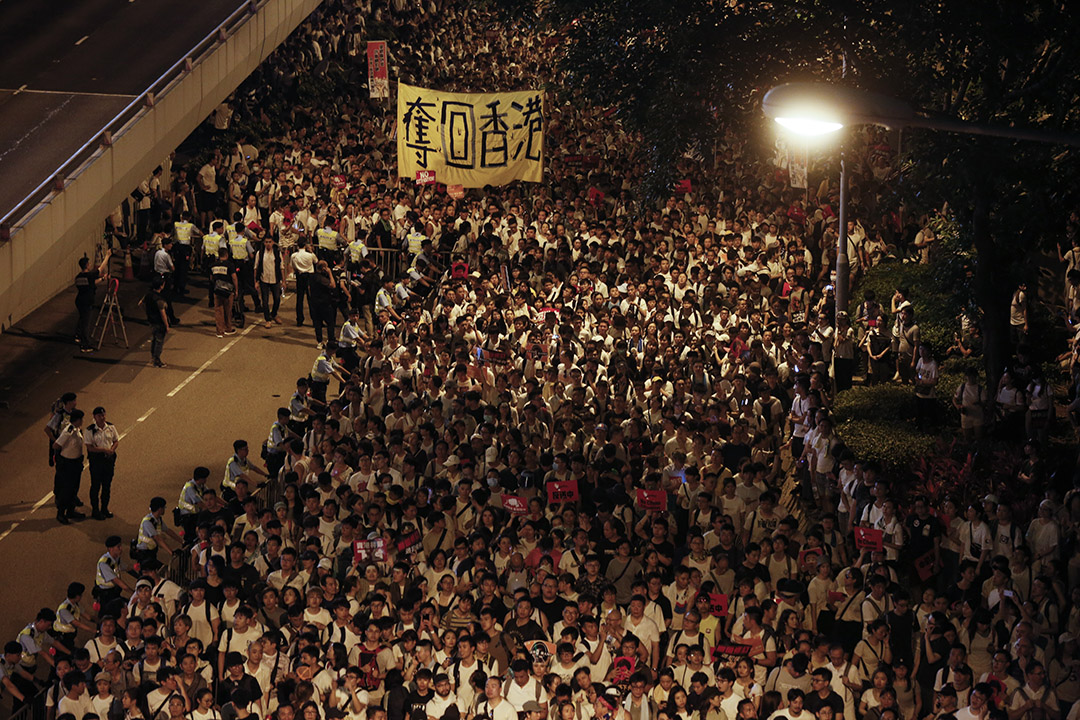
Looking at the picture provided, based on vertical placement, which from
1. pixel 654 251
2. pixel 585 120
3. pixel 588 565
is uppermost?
pixel 585 120

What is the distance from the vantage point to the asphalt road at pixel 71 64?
21094 millimetres

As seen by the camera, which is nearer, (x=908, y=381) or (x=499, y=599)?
(x=499, y=599)

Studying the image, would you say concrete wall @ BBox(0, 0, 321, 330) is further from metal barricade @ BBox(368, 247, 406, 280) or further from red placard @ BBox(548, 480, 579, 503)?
red placard @ BBox(548, 480, 579, 503)

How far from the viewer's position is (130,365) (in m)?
21.5

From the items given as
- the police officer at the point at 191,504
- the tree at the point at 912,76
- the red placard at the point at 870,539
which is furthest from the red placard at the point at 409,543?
the tree at the point at 912,76

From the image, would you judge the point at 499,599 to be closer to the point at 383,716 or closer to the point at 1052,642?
the point at 383,716

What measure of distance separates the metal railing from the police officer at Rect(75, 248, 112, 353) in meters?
1.87

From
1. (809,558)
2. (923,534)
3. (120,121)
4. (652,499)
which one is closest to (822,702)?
(809,558)

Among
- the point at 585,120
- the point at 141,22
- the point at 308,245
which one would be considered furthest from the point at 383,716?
the point at 585,120

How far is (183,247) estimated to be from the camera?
2367 cm

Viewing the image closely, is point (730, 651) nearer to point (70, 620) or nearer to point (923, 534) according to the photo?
point (923, 534)

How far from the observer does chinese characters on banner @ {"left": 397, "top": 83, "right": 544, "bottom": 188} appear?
2414cm

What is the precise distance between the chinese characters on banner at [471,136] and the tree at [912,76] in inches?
151

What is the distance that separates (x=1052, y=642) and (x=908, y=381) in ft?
26.2
